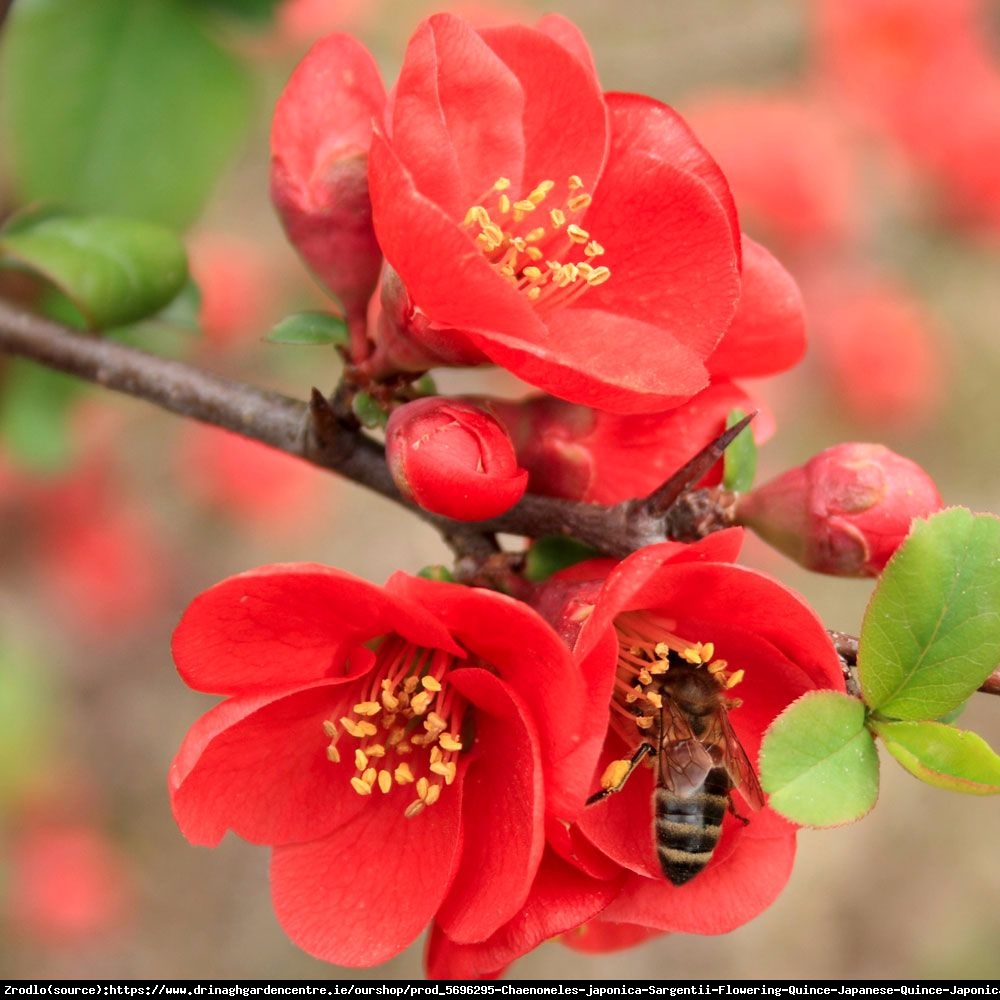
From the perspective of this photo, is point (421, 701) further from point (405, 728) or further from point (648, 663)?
point (648, 663)

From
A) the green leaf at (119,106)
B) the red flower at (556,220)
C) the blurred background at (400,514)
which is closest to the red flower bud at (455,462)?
the red flower at (556,220)

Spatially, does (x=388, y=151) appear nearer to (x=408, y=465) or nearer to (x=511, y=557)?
(x=408, y=465)

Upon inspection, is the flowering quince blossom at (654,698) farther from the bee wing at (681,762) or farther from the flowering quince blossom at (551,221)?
the flowering quince blossom at (551,221)

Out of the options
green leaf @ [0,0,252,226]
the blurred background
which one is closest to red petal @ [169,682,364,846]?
green leaf @ [0,0,252,226]

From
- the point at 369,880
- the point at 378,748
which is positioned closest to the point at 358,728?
the point at 378,748

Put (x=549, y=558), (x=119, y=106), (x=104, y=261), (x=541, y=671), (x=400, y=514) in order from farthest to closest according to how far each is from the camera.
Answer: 1. (x=400, y=514)
2. (x=119, y=106)
3. (x=104, y=261)
4. (x=549, y=558)
5. (x=541, y=671)
